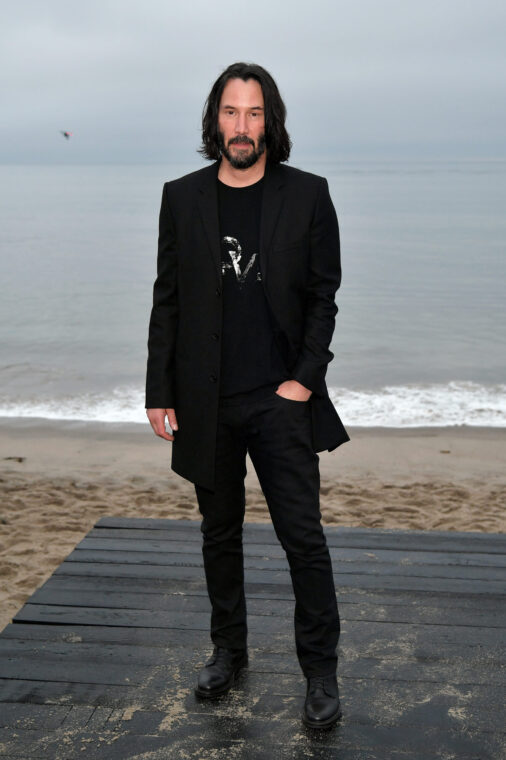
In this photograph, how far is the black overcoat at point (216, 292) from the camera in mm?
2764

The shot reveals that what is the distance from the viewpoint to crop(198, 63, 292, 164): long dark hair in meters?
2.77

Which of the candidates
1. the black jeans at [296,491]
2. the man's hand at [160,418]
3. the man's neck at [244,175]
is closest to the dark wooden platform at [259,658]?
the black jeans at [296,491]

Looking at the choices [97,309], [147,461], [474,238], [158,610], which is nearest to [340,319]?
[97,309]

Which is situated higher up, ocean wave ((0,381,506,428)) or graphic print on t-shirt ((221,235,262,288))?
graphic print on t-shirt ((221,235,262,288))

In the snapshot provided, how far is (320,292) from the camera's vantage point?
2.80 metres

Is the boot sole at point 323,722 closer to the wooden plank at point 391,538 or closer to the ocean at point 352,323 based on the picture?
the wooden plank at point 391,538

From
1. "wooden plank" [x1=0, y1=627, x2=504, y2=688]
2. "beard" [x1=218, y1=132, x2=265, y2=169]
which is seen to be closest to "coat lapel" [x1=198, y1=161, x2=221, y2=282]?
"beard" [x1=218, y1=132, x2=265, y2=169]

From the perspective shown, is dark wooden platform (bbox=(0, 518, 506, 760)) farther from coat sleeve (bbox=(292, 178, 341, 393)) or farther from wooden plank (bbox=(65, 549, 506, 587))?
coat sleeve (bbox=(292, 178, 341, 393))

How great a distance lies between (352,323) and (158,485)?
10131mm

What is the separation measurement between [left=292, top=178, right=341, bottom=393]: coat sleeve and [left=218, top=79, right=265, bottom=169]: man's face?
0.26 m

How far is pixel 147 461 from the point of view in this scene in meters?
8.10

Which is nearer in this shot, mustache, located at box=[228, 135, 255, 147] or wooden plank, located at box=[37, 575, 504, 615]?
mustache, located at box=[228, 135, 255, 147]

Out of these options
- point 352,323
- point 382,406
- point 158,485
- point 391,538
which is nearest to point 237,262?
point 391,538

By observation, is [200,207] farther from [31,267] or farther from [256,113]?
[31,267]
